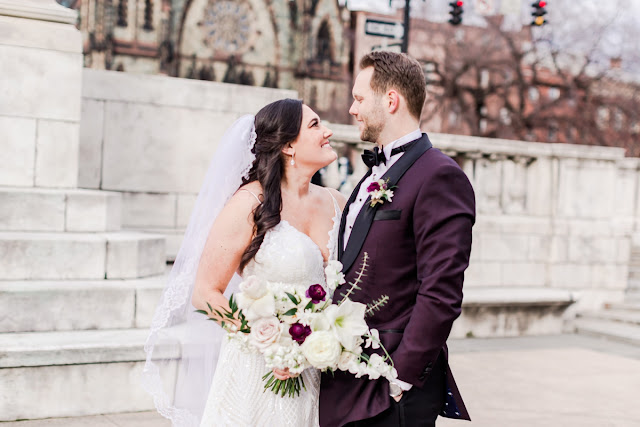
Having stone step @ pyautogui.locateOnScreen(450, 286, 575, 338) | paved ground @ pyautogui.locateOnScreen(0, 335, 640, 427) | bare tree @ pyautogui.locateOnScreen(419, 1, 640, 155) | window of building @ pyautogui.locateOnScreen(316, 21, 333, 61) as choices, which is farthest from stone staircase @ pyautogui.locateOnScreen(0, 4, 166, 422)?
window of building @ pyautogui.locateOnScreen(316, 21, 333, 61)

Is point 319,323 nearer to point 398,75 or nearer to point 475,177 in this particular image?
point 398,75

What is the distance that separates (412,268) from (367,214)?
0.28m

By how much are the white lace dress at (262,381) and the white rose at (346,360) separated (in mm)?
588

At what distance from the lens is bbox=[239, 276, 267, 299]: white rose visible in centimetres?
263

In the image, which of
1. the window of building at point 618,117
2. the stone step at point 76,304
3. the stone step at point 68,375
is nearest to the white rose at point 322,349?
the stone step at point 68,375

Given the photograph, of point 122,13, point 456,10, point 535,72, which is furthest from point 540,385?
point 122,13

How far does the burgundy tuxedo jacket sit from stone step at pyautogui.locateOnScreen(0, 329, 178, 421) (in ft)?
9.76

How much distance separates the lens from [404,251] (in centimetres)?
273

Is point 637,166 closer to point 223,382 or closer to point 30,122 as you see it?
point 30,122

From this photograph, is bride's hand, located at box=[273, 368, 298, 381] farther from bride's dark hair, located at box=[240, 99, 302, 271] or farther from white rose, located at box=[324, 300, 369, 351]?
bride's dark hair, located at box=[240, 99, 302, 271]

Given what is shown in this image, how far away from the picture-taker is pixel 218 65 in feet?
205

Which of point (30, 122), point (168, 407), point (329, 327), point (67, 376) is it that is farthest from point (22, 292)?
point (329, 327)

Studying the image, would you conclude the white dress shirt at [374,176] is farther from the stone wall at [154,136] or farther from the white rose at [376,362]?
the stone wall at [154,136]

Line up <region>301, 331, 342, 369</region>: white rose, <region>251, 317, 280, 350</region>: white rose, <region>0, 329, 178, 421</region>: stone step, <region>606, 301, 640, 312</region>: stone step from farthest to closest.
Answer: <region>606, 301, 640, 312</region>: stone step < <region>0, 329, 178, 421</region>: stone step < <region>251, 317, 280, 350</region>: white rose < <region>301, 331, 342, 369</region>: white rose
